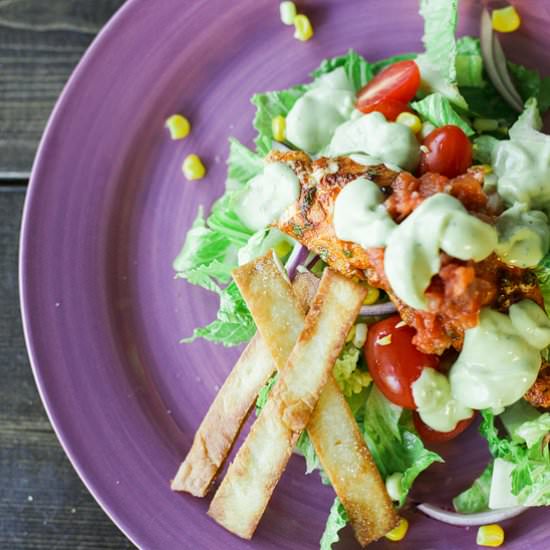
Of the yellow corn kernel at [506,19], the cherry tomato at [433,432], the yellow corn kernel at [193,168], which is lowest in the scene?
the cherry tomato at [433,432]

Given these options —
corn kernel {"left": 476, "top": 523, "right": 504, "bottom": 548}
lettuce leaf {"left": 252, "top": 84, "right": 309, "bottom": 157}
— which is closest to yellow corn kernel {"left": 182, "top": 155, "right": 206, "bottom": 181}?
lettuce leaf {"left": 252, "top": 84, "right": 309, "bottom": 157}

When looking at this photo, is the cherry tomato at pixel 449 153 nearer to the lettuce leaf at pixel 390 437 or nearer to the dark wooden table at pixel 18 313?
the lettuce leaf at pixel 390 437

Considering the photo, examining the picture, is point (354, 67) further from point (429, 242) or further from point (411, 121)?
point (429, 242)

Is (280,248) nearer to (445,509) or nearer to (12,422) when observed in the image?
(445,509)

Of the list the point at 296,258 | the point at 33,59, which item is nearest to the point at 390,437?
the point at 296,258

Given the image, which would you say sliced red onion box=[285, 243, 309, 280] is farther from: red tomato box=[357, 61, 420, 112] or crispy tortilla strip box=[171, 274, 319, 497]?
red tomato box=[357, 61, 420, 112]

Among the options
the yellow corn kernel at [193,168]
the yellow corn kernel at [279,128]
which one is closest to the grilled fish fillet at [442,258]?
the yellow corn kernel at [279,128]
